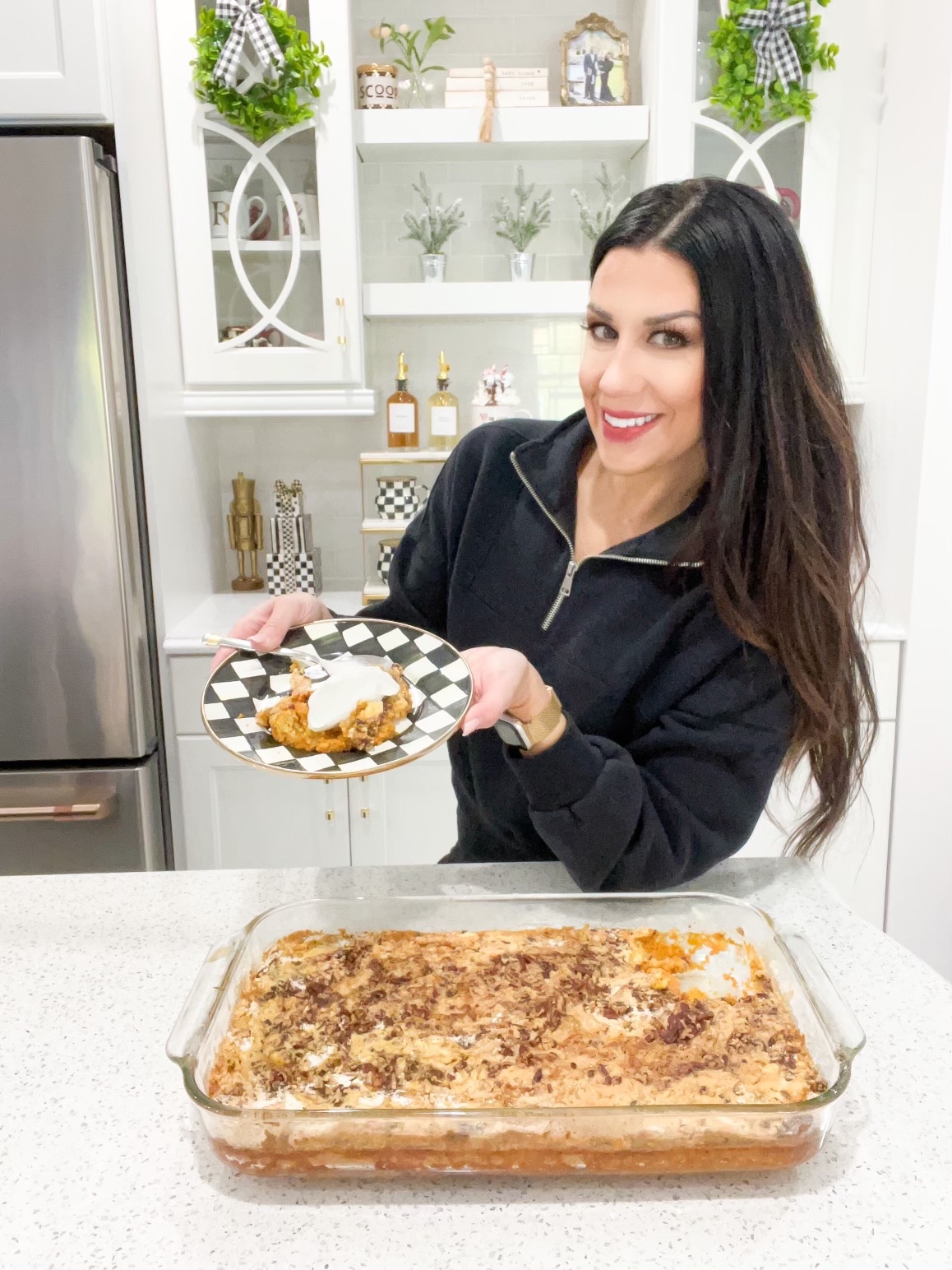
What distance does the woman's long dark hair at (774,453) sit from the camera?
1.14m

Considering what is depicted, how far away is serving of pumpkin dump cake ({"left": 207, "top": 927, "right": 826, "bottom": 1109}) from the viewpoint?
29.5 inches

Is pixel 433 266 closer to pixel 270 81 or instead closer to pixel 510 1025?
pixel 270 81

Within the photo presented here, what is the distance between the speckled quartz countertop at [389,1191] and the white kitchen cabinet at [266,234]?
70.7 inches

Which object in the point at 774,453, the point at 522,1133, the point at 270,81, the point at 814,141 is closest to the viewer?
the point at 522,1133

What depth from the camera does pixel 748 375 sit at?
116 centimetres

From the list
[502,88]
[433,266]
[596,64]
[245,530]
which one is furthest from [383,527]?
[596,64]

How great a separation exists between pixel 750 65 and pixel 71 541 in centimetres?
189

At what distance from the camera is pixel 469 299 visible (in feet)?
8.30

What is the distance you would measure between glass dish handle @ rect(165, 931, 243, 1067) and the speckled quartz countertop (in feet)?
0.27

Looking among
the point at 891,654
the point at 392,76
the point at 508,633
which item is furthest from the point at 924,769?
the point at 392,76

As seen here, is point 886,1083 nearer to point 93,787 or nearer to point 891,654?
point 891,654

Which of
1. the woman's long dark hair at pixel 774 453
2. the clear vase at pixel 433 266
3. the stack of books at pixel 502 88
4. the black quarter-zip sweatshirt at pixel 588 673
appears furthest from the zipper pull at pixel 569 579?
the stack of books at pixel 502 88

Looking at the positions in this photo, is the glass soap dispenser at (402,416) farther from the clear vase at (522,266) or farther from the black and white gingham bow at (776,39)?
the black and white gingham bow at (776,39)

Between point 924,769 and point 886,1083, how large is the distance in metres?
1.72
